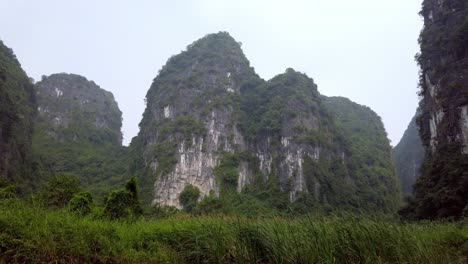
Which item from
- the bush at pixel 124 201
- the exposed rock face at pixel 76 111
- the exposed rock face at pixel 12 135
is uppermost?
the exposed rock face at pixel 76 111

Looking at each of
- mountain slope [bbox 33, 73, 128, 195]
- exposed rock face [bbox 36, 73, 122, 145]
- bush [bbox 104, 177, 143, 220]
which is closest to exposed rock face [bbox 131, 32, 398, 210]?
mountain slope [bbox 33, 73, 128, 195]

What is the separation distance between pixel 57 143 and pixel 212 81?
2827 cm

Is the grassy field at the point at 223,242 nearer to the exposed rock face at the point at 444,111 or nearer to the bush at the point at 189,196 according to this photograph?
the exposed rock face at the point at 444,111

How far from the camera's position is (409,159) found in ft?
225

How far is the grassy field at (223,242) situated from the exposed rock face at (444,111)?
40.9 ft

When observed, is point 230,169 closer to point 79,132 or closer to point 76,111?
point 79,132

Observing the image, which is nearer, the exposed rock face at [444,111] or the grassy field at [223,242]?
the grassy field at [223,242]

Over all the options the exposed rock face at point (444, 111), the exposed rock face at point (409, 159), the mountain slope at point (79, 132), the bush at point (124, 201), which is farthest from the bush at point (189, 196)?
the exposed rock face at point (409, 159)

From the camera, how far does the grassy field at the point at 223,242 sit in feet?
15.1

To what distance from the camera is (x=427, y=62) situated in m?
25.1

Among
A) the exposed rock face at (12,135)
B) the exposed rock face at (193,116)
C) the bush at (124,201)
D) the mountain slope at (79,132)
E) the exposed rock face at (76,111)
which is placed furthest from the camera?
the exposed rock face at (76,111)

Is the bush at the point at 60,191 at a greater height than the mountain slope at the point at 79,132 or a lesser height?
lesser

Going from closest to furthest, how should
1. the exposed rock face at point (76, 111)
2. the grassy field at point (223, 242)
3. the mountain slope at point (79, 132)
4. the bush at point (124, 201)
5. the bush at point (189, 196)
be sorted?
the grassy field at point (223, 242) < the bush at point (124, 201) < the bush at point (189, 196) < the mountain slope at point (79, 132) < the exposed rock face at point (76, 111)

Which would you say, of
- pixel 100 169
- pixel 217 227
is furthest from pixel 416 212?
pixel 100 169
